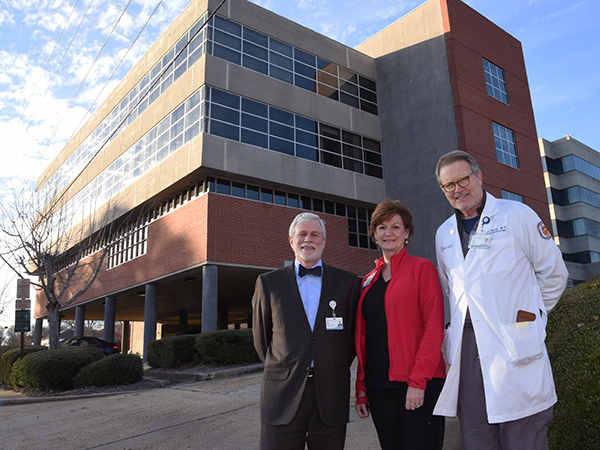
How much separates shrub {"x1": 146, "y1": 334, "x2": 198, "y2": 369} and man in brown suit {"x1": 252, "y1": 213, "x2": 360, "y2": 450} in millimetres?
12131

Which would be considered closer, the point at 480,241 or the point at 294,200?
the point at 480,241

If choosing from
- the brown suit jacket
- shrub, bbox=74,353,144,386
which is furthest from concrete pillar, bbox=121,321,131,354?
the brown suit jacket

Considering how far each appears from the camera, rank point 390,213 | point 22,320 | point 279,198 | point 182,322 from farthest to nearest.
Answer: point 182,322
point 279,198
point 22,320
point 390,213

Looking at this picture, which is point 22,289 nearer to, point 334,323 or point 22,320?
point 22,320

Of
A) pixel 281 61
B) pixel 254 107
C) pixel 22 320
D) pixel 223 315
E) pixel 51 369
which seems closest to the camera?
pixel 51 369

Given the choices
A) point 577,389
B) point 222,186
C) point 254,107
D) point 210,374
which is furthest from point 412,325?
point 254,107

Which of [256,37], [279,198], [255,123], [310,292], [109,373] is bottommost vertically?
[109,373]

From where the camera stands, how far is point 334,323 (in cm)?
306

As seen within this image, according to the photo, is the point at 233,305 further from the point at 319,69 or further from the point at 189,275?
the point at 319,69

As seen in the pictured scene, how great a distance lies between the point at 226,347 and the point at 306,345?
11.4 m

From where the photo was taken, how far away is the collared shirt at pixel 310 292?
3125mm

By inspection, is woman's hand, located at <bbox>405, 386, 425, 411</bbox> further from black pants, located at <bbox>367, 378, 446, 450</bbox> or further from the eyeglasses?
the eyeglasses

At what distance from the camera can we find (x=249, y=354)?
13945mm

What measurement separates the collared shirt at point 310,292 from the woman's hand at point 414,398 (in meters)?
0.74
